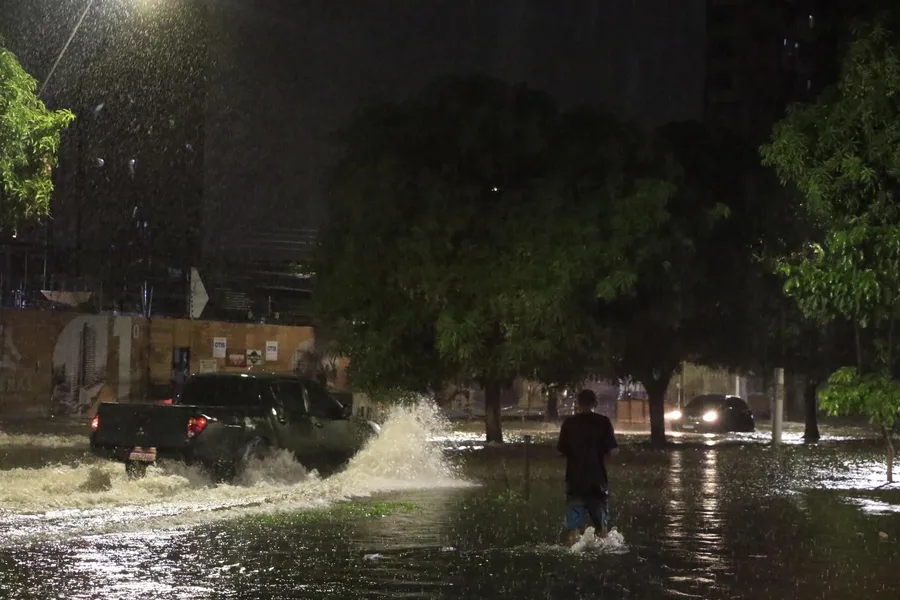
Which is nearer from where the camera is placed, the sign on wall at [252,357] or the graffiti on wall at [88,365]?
the graffiti on wall at [88,365]

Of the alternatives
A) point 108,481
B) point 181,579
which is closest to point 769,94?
point 108,481

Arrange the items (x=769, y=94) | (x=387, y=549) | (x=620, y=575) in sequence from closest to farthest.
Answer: (x=620, y=575) → (x=387, y=549) → (x=769, y=94)

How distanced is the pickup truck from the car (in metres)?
23.2

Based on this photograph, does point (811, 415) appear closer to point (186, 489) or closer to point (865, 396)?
point (186, 489)

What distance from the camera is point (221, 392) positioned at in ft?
65.0

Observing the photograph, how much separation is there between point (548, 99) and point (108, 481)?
1311 cm

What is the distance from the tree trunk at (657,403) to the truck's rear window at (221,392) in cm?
1341

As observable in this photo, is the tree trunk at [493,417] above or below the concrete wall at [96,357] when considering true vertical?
below

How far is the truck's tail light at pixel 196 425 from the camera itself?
55.2 ft

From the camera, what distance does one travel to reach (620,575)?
10547 millimetres

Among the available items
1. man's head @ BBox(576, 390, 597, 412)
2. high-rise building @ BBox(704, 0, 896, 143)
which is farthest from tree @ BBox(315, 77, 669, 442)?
high-rise building @ BBox(704, 0, 896, 143)

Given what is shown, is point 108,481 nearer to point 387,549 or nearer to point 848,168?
point 387,549

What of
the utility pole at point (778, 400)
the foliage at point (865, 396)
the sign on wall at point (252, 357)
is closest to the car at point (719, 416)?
the utility pole at point (778, 400)

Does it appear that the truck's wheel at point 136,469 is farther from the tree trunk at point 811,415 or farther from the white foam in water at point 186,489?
the tree trunk at point 811,415
